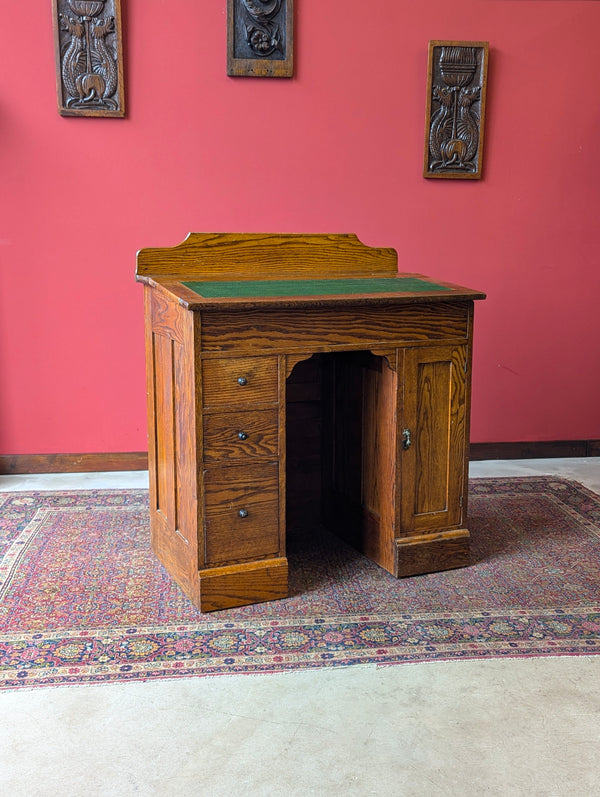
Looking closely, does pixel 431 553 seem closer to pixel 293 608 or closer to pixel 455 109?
pixel 293 608

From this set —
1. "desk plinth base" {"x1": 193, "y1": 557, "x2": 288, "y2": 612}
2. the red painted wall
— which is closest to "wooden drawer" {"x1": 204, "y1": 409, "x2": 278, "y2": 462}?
"desk plinth base" {"x1": 193, "y1": 557, "x2": 288, "y2": 612}

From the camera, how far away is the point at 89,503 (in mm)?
3826

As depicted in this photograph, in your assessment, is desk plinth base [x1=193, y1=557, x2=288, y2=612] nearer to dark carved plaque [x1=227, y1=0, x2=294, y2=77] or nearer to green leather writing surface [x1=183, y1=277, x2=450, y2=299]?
green leather writing surface [x1=183, y1=277, x2=450, y2=299]

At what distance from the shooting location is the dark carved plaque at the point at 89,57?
3.84m

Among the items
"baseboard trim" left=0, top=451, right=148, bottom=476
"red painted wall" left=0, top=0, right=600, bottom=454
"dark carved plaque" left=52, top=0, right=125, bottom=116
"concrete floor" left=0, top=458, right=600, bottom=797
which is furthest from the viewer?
"baseboard trim" left=0, top=451, right=148, bottom=476

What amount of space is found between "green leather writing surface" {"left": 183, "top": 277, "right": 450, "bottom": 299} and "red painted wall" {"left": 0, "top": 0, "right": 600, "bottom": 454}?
1113 millimetres

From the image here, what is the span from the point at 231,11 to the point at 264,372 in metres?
Result: 2.00

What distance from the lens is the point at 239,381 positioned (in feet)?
8.95

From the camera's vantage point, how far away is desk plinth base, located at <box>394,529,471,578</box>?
10.0 ft

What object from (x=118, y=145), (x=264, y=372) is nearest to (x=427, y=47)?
(x=118, y=145)

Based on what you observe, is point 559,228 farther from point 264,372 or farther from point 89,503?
point 89,503

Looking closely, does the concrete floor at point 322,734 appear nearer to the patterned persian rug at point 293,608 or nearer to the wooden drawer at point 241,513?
the patterned persian rug at point 293,608

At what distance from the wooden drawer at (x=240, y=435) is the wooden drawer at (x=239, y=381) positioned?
0.04m

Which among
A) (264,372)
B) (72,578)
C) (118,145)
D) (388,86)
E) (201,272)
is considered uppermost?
(388,86)
